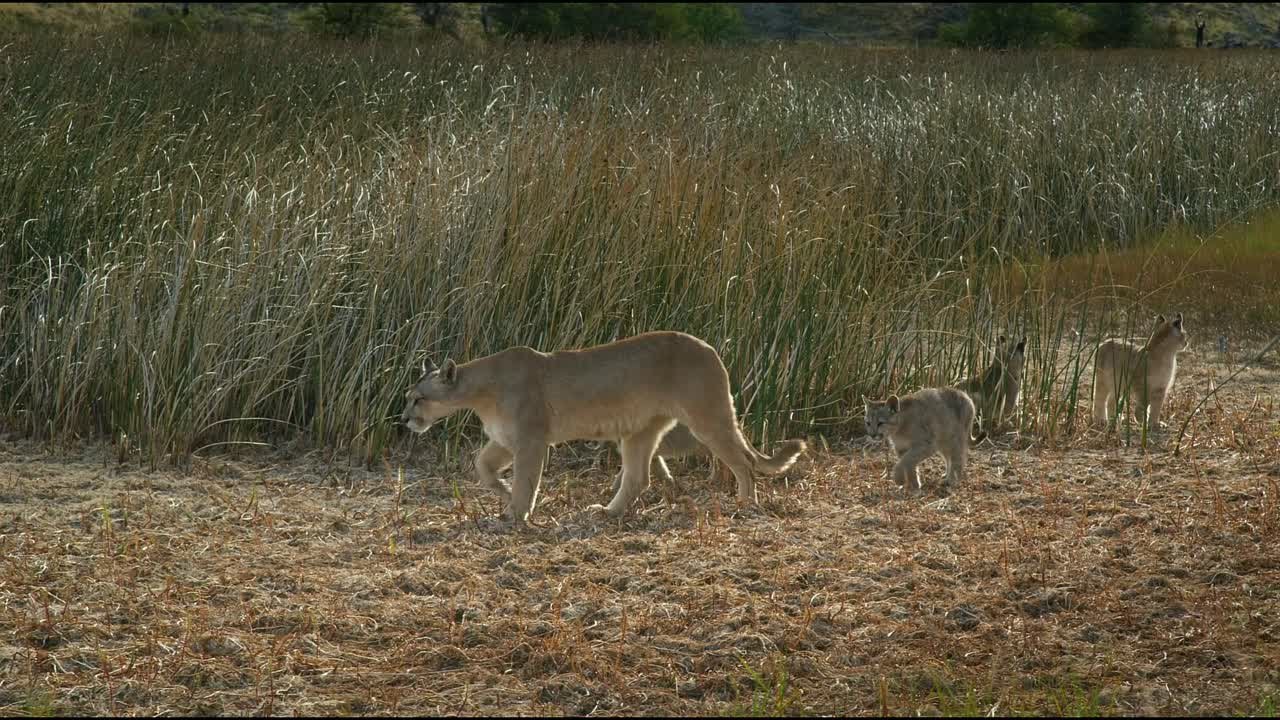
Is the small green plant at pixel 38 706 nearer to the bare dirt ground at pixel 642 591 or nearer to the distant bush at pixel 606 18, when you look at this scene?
the bare dirt ground at pixel 642 591

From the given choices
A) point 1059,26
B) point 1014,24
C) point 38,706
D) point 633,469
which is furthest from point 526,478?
point 1059,26

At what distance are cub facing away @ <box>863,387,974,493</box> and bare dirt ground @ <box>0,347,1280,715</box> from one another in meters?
0.18

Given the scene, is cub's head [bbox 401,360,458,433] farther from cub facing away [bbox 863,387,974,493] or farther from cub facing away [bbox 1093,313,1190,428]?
cub facing away [bbox 1093,313,1190,428]

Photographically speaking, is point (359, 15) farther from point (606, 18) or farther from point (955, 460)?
point (955, 460)

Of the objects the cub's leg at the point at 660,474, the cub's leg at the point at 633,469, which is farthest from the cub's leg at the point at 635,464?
the cub's leg at the point at 660,474

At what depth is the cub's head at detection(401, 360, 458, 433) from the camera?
245 inches

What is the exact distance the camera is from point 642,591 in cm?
548

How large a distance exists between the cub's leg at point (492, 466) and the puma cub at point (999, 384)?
2.65m

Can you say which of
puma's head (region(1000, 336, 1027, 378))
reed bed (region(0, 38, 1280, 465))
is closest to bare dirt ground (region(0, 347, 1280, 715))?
reed bed (region(0, 38, 1280, 465))

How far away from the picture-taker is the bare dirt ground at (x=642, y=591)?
461 centimetres

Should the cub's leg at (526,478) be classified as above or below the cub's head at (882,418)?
below

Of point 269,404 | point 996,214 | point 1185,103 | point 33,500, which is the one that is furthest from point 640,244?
point 1185,103

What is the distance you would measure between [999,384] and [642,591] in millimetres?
3024

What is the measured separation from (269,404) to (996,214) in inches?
235
